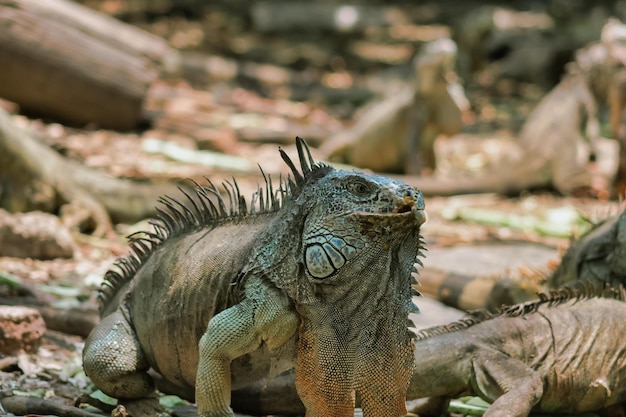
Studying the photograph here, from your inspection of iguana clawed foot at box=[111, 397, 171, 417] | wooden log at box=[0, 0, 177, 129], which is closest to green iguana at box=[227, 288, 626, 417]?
iguana clawed foot at box=[111, 397, 171, 417]

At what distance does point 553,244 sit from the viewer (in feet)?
28.5

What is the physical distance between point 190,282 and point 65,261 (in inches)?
117

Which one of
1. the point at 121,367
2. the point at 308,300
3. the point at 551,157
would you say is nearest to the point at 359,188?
the point at 308,300

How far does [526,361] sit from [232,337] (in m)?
1.90

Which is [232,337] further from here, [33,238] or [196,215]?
[33,238]

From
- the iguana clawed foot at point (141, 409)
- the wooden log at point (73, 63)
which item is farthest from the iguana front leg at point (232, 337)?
the wooden log at point (73, 63)

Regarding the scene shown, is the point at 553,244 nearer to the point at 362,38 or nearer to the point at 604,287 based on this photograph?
the point at 604,287

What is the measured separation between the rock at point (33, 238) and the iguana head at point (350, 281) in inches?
134

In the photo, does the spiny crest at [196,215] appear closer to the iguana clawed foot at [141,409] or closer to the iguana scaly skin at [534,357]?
the iguana clawed foot at [141,409]

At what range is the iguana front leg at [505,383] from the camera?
14.1 ft

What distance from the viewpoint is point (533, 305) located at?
16.6 feet

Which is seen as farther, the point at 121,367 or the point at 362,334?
the point at 121,367

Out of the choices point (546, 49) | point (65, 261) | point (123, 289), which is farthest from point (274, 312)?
point (546, 49)

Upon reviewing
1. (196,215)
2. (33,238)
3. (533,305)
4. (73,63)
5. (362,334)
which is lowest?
(533,305)
